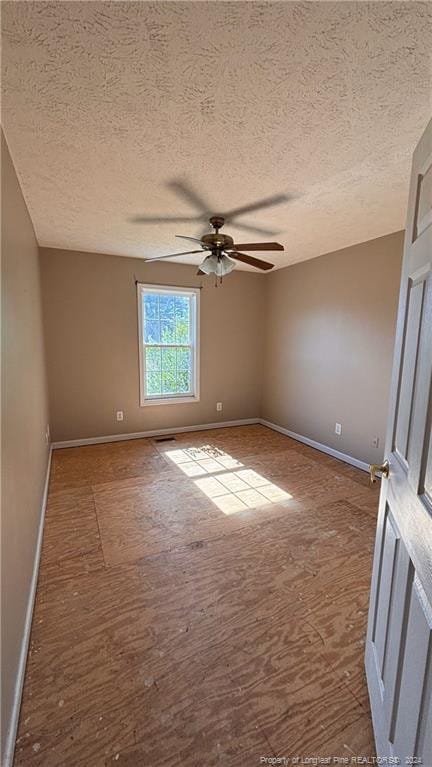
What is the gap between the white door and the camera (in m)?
0.74

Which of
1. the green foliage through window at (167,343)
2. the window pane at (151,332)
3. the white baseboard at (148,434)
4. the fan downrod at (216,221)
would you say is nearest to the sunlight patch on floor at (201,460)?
the white baseboard at (148,434)

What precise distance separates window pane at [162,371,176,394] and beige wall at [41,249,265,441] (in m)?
0.24

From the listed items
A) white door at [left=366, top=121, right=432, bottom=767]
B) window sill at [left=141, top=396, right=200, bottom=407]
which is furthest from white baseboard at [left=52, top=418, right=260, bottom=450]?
white door at [left=366, top=121, right=432, bottom=767]

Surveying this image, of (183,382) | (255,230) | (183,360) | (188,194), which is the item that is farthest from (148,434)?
(188,194)

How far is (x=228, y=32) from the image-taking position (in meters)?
1.03

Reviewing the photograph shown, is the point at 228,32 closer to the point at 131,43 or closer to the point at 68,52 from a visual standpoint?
the point at 131,43

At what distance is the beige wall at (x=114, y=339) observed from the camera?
12.3 ft

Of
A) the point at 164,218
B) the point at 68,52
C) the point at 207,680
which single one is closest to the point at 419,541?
the point at 207,680

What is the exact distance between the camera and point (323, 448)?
12.7 feet

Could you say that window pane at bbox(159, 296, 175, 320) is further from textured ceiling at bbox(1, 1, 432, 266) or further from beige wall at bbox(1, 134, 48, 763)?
beige wall at bbox(1, 134, 48, 763)

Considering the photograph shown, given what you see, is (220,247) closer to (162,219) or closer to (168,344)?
(162,219)

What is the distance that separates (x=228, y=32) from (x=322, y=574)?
8.38ft

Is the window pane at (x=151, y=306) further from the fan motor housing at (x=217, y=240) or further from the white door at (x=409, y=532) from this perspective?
Answer: the white door at (x=409, y=532)

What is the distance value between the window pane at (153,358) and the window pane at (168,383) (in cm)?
15
